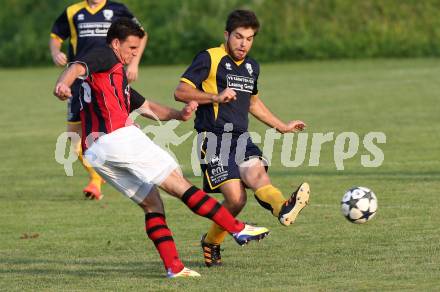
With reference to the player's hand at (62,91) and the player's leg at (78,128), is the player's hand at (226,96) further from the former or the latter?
the player's leg at (78,128)

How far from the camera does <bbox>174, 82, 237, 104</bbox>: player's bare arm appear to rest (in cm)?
801

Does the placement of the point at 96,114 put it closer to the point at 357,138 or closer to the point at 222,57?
the point at 222,57

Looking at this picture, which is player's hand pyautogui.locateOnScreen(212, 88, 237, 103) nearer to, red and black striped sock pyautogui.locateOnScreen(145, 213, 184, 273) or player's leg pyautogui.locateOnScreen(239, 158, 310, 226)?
player's leg pyautogui.locateOnScreen(239, 158, 310, 226)

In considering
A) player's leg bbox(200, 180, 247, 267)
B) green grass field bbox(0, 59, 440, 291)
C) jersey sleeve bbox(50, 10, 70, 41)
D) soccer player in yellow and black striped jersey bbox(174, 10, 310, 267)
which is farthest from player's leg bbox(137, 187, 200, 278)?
jersey sleeve bbox(50, 10, 70, 41)

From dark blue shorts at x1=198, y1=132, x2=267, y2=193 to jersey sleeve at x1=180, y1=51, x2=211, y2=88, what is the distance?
1.37 feet

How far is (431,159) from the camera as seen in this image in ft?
50.1

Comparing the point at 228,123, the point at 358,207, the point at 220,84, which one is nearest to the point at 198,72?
the point at 220,84

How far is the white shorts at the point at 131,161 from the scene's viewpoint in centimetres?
768

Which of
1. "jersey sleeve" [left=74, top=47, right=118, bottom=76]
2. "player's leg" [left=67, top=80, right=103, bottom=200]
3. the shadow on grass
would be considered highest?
"jersey sleeve" [left=74, top=47, right=118, bottom=76]

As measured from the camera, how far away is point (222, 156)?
335 inches

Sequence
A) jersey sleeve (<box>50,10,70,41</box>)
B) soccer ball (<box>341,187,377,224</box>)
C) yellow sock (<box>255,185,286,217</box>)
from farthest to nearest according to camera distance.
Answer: jersey sleeve (<box>50,10,70,41</box>) < soccer ball (<box>341,187,377,224</box>) < yellow sock (<box>255,185,286,217</box>)

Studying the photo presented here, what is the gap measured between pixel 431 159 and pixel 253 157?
23.6 ft

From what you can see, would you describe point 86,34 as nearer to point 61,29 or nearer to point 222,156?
point 61,29

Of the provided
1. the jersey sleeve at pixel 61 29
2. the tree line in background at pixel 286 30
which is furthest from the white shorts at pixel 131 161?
the tree line in background at pixel 286 30
